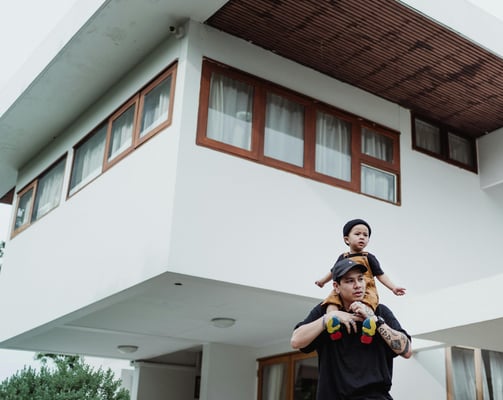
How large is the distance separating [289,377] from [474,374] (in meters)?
2.76

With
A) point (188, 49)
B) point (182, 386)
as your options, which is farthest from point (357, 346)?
point (182, 386)

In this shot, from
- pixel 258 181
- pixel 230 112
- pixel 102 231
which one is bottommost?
pixel 102 231

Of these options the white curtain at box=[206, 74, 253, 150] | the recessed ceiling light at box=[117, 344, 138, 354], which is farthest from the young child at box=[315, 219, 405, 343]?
the recessed ceiling light at box=[117, 344, 138, 354]

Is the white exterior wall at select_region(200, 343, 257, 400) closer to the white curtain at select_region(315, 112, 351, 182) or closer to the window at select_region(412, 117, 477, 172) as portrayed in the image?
the white curtain at select_region(315, 112, 351, 182)

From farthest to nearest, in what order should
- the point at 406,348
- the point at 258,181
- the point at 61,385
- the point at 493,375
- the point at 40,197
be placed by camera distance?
the point at 61,385, the point at 40,197, the point at 493,375, the point at 258,181, the point at 406,348

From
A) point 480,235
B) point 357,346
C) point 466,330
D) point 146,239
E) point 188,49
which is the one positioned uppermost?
point 188,49

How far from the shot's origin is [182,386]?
12.9m

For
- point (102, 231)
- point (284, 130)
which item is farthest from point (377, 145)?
point (102, 231)

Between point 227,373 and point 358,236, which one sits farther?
point 227,373

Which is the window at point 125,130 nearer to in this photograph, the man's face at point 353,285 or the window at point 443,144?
the window at point 443,144

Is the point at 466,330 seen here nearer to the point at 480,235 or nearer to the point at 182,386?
the point at 480,235

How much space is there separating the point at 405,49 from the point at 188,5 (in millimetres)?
2560

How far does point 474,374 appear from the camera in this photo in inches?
321

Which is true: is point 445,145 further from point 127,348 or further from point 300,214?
point 127,348
